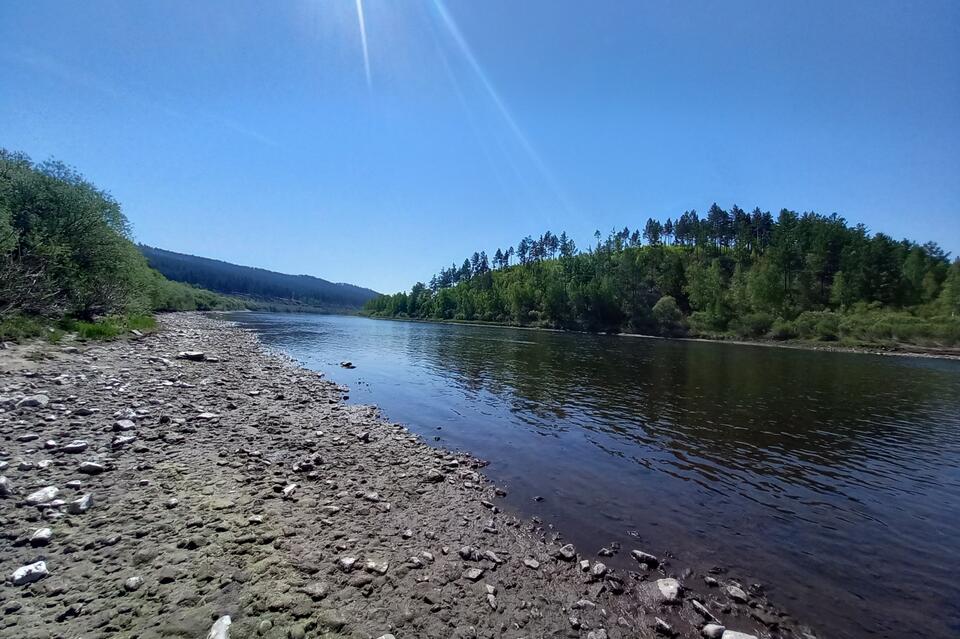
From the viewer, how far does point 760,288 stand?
351ft

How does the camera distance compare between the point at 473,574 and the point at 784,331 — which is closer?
the point at 473,574

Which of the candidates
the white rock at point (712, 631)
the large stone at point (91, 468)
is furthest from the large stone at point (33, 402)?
the white rock at point (712, 631)

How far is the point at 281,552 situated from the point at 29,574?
2.90 metres

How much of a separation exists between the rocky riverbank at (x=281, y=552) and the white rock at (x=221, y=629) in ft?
0.10

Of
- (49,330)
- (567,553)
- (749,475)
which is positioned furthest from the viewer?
(49,330)

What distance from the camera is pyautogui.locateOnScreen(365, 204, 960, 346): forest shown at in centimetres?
8981

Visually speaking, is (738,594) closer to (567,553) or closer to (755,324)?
(567,553)

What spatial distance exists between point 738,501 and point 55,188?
52.0m

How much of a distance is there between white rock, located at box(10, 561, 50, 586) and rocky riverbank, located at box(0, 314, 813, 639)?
2 cm

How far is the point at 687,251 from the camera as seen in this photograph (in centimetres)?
16438

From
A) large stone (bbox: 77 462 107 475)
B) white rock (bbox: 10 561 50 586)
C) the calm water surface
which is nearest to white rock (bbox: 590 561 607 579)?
the calm water surface

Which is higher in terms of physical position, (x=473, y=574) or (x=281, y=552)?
(x=281, y=552)

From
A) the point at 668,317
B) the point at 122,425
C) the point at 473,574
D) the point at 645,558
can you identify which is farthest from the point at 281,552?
the point at 668,317

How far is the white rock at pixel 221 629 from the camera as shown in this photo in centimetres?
427
